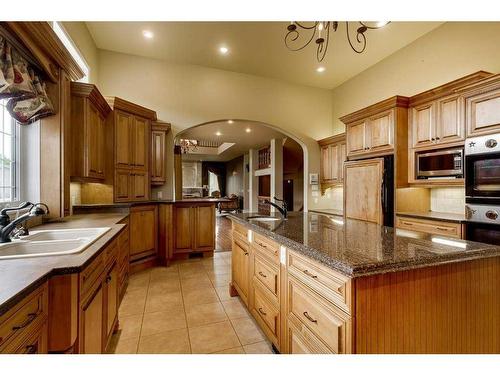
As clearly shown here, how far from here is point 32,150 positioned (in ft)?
7.18

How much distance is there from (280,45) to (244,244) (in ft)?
9.97

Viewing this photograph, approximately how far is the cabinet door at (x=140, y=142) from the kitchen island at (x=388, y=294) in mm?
2931

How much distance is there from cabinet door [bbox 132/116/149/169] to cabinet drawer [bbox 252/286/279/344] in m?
2.73

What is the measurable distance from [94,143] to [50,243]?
164 centimetres

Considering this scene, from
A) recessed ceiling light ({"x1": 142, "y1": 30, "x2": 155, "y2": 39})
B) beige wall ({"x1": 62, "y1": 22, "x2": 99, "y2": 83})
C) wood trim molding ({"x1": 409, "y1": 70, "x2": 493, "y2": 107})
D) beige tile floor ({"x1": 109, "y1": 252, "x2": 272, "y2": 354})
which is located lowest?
beige tile floor ({"x1": 109, "y1": 252, "x2": 272, "y2": 354})

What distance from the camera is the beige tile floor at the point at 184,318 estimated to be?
1887 mm

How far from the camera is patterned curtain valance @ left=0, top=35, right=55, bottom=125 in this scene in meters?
1.56

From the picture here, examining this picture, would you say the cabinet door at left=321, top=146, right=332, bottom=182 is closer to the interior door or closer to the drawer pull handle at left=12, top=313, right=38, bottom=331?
the interior door

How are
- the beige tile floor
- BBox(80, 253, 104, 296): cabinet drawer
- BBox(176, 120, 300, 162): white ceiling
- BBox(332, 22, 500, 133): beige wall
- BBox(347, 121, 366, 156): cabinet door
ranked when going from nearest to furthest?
BBox(80, 253, 104, 296): cabinet drawer < the beige tile floor < BBox(332, 22, 500, 133): beige wall < BBox(347, 121, 366, 156): cabinet door < BBox(176, 120, 300, 162): white ceiling

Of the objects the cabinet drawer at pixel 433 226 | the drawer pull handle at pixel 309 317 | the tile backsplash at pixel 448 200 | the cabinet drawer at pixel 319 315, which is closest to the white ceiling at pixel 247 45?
the tile backsplash at pixel 448 200

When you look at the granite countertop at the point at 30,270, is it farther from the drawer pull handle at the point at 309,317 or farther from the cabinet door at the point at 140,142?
the cabinet door at the point at 140,142

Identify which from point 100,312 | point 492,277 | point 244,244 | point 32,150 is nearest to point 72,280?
point 100,312

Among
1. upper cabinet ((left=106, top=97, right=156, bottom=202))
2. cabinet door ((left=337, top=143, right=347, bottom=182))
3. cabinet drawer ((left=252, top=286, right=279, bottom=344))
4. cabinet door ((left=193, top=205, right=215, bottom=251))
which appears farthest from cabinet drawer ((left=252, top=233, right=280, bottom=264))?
cabinet door ((left=337, top=143, right=347, bottom=182))
